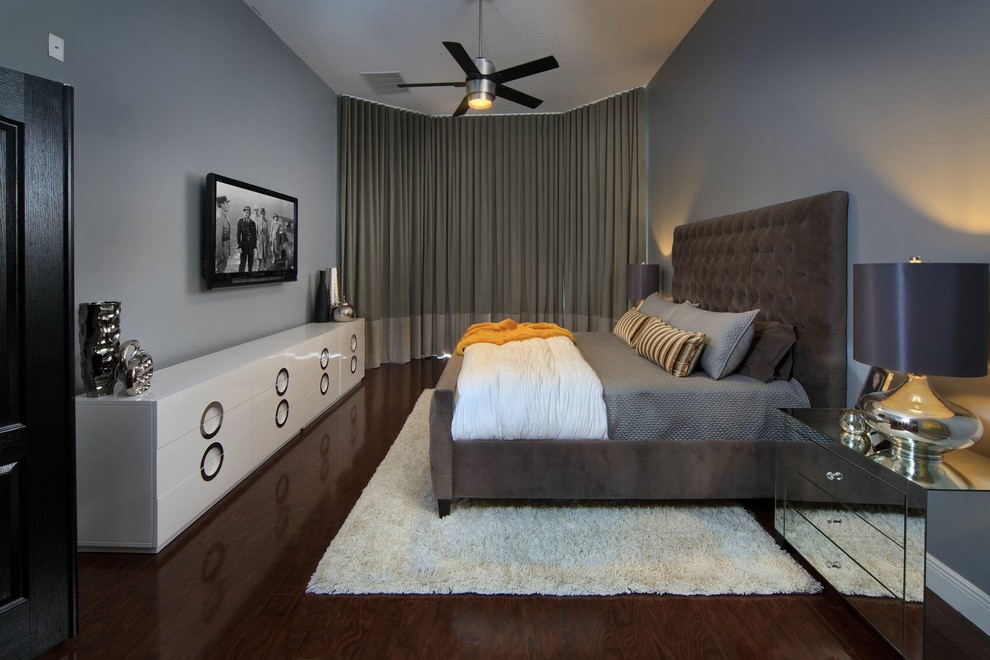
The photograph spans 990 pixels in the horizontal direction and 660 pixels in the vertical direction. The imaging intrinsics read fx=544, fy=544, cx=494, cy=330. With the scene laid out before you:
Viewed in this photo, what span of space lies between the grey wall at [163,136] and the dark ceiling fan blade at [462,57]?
1401 mm

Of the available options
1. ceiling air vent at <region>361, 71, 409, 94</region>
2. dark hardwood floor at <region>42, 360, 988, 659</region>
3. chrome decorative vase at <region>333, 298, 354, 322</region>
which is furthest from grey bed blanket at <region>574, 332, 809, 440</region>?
ceiling air vent at <region>361, 71, 409, 94</region>

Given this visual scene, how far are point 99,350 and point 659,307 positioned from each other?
3.15 metres

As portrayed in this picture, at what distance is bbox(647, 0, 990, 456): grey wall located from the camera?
169 centimetres

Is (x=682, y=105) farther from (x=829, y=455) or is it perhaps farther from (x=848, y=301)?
(x=829, y=455)

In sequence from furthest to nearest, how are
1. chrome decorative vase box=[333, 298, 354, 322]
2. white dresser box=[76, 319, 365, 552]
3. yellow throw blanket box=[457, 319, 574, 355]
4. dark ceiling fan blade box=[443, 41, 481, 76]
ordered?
chrome decorative vase box=[333, 298, 354, 322]
yellow throw blanket box=[457, 319, 574, 355]
dark ceiling fan blade box=[443, 41, 481, 76]
white dresser box=[76, 319, 365, 552]

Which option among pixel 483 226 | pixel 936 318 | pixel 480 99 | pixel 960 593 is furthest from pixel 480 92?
pixel 960 593

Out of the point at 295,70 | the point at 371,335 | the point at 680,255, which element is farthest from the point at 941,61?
the point at 371,335

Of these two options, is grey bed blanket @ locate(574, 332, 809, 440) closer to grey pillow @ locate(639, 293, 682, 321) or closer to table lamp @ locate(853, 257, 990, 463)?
table lamp @ locate(853, 257, 990, 463)

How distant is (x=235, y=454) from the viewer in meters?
2.61

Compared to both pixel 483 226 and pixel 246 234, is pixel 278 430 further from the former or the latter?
pixel 483 226

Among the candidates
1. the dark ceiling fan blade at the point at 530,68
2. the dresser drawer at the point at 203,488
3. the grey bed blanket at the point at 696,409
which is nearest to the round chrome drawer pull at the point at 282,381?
the dresser drawer at the point at 203,488

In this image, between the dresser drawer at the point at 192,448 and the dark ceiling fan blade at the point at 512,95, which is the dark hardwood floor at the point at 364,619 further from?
the dark ceiling fan blade at the point at 512,95

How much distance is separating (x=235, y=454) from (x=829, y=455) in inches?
97.8

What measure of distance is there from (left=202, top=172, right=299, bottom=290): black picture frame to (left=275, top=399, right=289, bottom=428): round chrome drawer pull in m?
0.78
